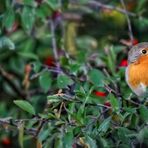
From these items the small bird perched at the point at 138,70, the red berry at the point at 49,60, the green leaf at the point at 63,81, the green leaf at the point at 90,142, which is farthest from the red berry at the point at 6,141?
the green leaf at the point at 90,142

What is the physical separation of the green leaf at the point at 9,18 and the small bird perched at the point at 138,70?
2.03 ft

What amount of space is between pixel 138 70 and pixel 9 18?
2.35 feet

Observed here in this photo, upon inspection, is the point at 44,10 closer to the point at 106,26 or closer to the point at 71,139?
the point at 106,26

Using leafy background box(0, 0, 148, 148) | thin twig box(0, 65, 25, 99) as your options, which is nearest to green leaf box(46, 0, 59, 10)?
leafy background box(0, 0, 148, 148)

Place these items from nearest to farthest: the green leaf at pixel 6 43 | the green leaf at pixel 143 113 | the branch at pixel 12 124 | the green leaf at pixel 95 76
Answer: the green leaf at pixel 143 113 < the branch at pixel 12 124 < the green leaf at pixel 95 76 < the green leaf at pixel 6 43

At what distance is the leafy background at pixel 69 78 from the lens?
6.88 feet

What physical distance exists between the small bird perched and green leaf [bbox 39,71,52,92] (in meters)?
0.36

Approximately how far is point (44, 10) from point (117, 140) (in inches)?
39.3

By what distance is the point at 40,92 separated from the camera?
10.6ft

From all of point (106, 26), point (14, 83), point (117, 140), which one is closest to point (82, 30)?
point (106, 26)

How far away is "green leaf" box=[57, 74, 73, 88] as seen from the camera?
2.38m

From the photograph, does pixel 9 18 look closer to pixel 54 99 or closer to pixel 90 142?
pixel 54 99

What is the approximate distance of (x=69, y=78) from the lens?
2480 millimetres

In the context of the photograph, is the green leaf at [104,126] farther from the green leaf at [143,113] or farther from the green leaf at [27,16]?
the green leaf at [27,16]
